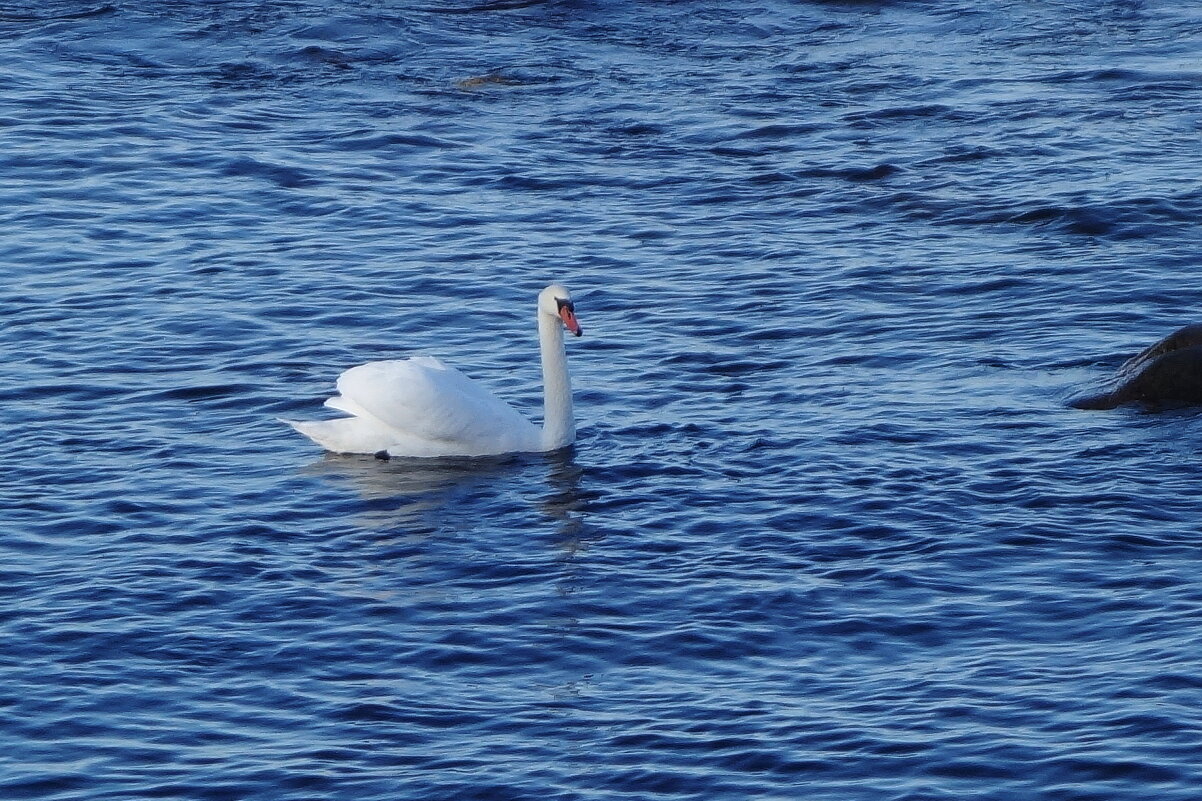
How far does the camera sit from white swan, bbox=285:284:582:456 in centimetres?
1362

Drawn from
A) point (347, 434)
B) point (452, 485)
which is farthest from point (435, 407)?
point (347, 434)

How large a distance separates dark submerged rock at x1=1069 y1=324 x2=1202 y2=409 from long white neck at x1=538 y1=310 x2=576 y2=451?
11.3 ft

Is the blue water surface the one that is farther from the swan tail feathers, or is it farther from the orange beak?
the orange beak

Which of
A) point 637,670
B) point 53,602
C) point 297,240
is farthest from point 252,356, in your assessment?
point 637,670

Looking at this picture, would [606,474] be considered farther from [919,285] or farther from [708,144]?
[708,144]

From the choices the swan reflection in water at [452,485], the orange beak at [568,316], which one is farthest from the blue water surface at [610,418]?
the orange beak at [568,316]

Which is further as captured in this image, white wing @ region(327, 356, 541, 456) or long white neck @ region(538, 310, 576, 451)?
long white neck @ region(538, 310, 576, 451)

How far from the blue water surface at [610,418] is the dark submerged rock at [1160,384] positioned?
0.17 metres

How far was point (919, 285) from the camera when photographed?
17312mm

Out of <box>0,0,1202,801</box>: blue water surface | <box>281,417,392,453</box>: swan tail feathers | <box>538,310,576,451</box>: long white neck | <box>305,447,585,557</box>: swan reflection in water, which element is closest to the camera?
<box>0,0,1202,801</box>: blue water surface

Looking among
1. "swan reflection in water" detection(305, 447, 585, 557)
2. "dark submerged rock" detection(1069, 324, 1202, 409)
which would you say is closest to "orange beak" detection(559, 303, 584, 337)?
"swan reflection in water" detection(305, 447, 585, 557)

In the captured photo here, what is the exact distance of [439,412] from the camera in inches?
535

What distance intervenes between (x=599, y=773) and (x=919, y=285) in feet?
29.3

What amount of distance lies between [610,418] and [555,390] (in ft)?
2.35
